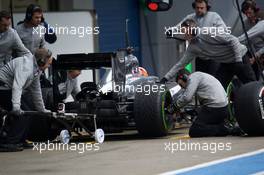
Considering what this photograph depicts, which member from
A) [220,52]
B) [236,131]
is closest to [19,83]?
[236,131]

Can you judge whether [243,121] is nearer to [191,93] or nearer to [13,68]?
[191,93]

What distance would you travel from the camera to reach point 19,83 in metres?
13.0

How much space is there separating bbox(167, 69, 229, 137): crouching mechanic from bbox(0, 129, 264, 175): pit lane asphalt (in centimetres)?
26

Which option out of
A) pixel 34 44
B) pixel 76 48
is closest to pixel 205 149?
pixel 34 44

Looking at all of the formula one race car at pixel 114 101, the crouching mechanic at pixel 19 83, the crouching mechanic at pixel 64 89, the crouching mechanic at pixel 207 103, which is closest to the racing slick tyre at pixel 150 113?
the formula one race car at pixel 114 101

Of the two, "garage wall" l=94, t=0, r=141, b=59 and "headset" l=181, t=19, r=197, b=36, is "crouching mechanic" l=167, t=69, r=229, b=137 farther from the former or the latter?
"garage wall" l=94, t=0, r=141, b=59

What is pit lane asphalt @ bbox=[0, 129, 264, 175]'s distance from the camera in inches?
441

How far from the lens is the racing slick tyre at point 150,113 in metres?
14.2

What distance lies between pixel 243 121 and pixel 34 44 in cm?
325

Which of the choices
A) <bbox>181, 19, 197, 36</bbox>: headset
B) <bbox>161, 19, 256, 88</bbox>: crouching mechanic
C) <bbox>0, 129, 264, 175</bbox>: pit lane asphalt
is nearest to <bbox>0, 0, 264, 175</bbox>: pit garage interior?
<bbox>0, 129, 264, 175</bbox>: pit lane asphalt

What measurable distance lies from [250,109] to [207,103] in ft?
2.72

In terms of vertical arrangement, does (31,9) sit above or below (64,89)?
above

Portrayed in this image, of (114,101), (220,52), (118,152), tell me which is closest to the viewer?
(118,152)

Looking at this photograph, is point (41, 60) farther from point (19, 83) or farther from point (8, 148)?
point (8, 148)
